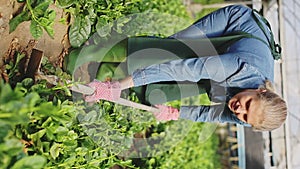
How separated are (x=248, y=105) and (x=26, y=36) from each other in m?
0.95

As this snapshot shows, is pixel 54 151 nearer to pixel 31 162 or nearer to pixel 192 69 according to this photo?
pixel 31 162

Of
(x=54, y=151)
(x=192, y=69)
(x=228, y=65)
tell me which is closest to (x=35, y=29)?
(x=54, y=151)

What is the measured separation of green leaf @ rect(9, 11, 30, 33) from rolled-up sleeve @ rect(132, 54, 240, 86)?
48 centimetres

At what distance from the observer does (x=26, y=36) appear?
193 cm

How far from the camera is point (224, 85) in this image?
1.96m

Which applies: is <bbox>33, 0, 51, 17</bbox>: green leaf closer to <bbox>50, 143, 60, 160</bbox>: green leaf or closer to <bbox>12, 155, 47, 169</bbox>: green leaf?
<bbox>50, 143, 60, 160</bbox>: green leaf

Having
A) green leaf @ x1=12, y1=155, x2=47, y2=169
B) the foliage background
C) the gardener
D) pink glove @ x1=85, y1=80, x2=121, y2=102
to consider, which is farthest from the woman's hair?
green leaf @ x1=12, y1=155, x2=47, y2=169

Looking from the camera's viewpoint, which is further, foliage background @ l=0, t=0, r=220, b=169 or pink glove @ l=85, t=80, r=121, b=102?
pink glove @ l=85, t=80, r=121, b=102

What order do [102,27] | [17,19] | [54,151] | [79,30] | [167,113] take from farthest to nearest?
1. [167,113]
2. [102,27]
3. [79,30]
4. [17,19]
5. [54,151]

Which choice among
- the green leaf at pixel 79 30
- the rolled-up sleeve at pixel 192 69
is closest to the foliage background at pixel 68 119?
the green leaf at pixel 79 30

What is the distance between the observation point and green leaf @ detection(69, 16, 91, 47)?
211 cm

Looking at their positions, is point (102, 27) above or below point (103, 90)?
above

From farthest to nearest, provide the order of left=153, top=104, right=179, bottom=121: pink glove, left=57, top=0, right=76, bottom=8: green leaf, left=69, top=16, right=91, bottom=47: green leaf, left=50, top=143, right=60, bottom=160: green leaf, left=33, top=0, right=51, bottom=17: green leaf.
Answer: left=153, top=104, right=179, bottom=121: pink glove
left=69, top=16, right=91, bottom=47: green leaf
left=57, top=0, right=76, bottom=8: green leaf
left=33, top=0, right=51, bottom=17: green leaf
left=50, top=143, right=60, bottom=160: green leaf

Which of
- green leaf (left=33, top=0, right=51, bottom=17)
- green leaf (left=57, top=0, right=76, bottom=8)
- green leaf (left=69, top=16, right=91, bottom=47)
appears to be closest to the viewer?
green leaf (left=33, top=0, right=51, bottom=17)
